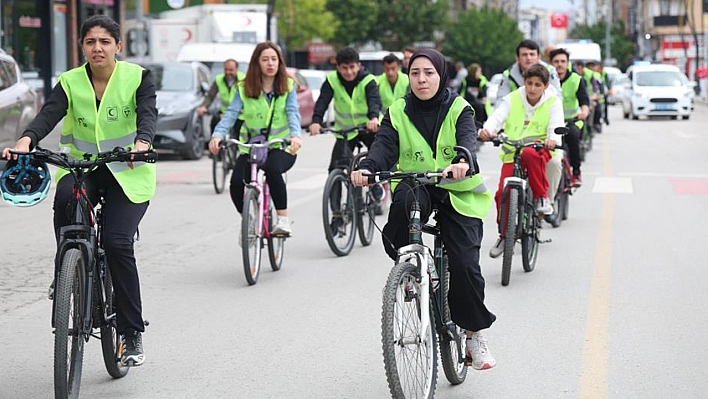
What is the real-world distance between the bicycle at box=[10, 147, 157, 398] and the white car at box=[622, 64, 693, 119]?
3437 cm

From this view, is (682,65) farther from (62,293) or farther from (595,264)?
(62,293)

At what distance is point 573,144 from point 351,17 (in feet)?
210

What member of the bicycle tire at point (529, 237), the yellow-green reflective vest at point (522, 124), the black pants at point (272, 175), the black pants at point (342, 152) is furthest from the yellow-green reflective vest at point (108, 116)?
the black pants at point (342, 152)

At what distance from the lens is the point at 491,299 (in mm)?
8742

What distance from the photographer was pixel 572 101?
13.8 m

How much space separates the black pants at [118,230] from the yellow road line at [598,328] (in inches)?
84.0

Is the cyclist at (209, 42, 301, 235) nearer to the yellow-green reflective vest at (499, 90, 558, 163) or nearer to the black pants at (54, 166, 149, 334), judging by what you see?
the yellow-green reflective vest at (499, 90, 558, 163)

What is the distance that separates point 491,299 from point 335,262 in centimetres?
→ 218

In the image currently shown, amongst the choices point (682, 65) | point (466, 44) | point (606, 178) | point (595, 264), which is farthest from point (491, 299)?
point (466, 44)

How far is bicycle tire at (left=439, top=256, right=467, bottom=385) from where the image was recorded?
5902mm

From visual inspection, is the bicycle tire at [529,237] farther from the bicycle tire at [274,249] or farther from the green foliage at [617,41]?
the green foliage at [617,41]

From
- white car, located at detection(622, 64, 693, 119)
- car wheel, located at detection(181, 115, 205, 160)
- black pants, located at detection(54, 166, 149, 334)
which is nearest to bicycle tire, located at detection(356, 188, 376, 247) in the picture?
black pants, located at detection(54, 166, 149, 334)

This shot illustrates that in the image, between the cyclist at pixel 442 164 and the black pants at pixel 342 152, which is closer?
the cyclist at pixel 442 164

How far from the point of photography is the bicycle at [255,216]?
927 cm
